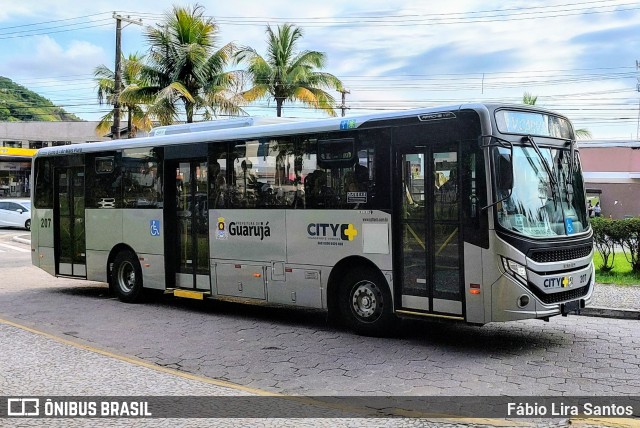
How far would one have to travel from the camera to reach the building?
40031 millimetres

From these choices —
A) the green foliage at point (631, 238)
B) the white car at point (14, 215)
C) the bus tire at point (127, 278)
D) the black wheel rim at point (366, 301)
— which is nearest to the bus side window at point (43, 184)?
the bus tire at point (127, 278)

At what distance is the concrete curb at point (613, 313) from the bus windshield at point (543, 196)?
2383mm

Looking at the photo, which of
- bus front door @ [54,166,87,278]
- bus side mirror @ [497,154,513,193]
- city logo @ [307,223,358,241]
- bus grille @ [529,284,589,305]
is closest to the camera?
bus side mirror @ [497,154,513,193]

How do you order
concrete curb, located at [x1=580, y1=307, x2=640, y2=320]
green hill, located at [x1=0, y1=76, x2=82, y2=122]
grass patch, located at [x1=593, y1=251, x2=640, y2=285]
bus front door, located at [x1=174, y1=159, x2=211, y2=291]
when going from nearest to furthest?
concrete curb, located at [x1=580, y1=307, x2=640, y2=320]
bus front door, located at [x1=174, y1=159, x2=211, y2=291]
grass patch, located at [x1=593, y1=251, x2=640, y2=285]
green hill, located at [x1=0, y1=76, x2=82, y2=122]

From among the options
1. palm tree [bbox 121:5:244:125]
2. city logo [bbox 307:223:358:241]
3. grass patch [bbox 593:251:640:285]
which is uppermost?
palm tree [bbox 121:5:244:125]

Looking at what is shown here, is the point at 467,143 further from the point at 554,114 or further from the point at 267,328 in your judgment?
the point at 267,328

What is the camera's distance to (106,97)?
33.2 metres

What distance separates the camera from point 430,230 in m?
8.80

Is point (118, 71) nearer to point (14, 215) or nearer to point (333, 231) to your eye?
point (14, 215)

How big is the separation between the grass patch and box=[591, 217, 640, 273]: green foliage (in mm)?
123

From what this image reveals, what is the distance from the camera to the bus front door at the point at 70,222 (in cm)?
1432

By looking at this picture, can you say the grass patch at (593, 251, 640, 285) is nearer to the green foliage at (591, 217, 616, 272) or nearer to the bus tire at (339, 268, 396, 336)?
the green foliage at (591, 217, 616, 272)

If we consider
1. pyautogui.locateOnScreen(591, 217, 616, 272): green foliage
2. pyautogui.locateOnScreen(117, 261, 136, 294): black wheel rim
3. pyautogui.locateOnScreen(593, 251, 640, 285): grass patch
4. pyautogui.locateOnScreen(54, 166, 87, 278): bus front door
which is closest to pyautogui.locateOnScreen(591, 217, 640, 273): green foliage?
pyautogui.locateOnScreen(591, 217, 616, 272): green foliage

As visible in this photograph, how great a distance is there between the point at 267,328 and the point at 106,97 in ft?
84.6
